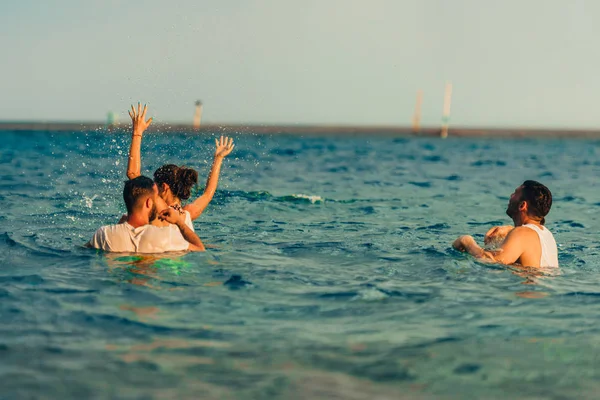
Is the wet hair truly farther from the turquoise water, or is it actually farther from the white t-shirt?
the turquoise water

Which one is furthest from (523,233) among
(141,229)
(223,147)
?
(141,229)

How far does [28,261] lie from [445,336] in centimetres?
555

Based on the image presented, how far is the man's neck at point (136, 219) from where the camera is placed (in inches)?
368

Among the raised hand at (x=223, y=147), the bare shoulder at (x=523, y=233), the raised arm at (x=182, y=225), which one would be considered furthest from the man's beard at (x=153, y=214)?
the bare shoulder at (x=523, y=233)

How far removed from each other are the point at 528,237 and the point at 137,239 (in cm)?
473

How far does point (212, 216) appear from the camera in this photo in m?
15.1

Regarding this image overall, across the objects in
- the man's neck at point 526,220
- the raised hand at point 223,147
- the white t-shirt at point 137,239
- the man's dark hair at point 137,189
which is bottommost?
the white t-shirt at point 137,239

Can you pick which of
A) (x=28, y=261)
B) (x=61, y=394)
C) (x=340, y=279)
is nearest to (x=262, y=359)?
(x=61, y=394)

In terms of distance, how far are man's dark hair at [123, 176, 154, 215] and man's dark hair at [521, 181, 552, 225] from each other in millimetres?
4538

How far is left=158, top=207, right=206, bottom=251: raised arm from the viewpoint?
9.33 metres

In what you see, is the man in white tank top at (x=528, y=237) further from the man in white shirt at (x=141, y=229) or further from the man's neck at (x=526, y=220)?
the man in white shirt at (x=141, y=229)

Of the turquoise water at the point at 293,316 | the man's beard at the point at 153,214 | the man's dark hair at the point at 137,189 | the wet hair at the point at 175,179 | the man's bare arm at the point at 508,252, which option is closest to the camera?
the turquoise water at the point at 293,316

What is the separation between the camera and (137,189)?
9086mm

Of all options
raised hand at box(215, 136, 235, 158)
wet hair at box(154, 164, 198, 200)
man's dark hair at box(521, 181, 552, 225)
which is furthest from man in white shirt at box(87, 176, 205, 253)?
man's dark hair at box(521, 181, 552, 225)
